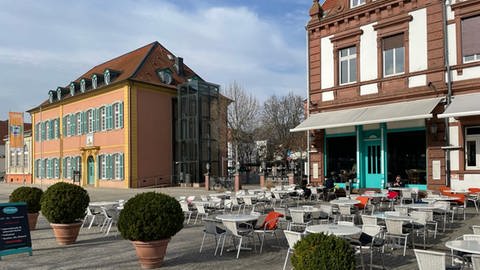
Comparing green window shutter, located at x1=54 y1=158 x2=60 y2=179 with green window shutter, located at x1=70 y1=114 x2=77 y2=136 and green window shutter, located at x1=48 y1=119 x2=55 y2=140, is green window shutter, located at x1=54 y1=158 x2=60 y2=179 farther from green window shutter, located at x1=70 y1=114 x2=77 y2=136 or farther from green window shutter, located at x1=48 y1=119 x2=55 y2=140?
green window shutter, located at x1=70 y1=114 x2=77 y2=136

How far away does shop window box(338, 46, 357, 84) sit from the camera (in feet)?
61.6

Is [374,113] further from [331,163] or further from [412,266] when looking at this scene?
[412,266]

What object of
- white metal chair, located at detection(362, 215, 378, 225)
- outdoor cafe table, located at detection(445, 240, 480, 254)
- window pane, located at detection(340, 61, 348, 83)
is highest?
window pane, located at detection(340, 61, 348, 83)

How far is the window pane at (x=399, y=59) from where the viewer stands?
56.1 ft

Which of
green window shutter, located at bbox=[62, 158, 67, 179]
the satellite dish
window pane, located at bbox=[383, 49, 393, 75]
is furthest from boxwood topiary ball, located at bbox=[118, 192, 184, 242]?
green window shutter, located at bbox=[62, 158, 67, 179]

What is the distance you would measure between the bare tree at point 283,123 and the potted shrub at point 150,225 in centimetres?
3411

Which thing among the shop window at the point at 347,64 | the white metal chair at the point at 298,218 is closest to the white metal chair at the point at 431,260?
the white metal chair at the point at 298,218

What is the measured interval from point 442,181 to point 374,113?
132 inches

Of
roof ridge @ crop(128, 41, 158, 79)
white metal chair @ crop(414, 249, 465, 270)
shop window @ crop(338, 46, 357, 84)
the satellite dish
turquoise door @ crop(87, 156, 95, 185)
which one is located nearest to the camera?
white metal chair @ crop(414, 249, 465, 270)

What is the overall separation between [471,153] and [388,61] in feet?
15.4

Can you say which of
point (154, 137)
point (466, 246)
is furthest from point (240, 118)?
point (466, 246)

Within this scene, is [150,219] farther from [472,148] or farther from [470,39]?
[470,39]

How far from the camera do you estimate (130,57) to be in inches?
1451

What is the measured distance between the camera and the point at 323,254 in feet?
13.8
